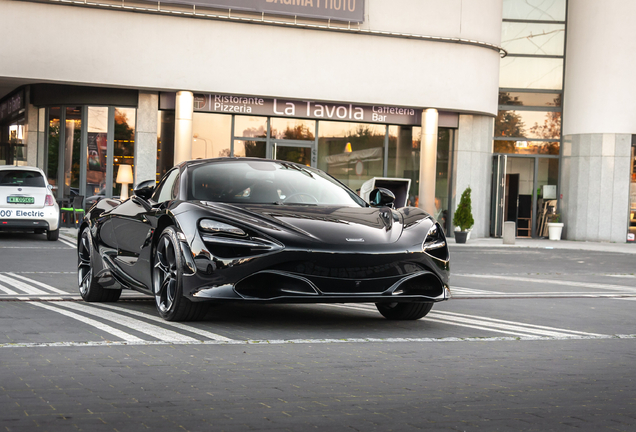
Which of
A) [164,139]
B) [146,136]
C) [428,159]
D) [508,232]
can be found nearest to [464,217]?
[508,232]

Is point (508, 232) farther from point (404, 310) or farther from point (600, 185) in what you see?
point (404, 310)

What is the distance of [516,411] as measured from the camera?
4.09 metres

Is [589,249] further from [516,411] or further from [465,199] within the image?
[516,411]

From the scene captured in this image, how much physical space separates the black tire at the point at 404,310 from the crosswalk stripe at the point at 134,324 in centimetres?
207

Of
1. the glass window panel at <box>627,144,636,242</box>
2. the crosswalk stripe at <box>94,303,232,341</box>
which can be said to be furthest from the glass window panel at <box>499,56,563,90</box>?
the crosswalk stripe at <box>94,303,232,341</box>

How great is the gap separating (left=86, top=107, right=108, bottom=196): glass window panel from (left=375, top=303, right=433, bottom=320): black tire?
18941 millimetres

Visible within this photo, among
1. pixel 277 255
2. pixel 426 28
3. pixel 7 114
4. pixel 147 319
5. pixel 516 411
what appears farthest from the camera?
pixel 7 114

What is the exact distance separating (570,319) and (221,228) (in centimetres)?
359

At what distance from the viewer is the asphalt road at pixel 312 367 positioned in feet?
12.7

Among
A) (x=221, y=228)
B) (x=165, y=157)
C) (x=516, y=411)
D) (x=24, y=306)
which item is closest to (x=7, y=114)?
(x=165, y=157)

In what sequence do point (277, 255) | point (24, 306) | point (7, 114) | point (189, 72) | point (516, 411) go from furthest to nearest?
point (7, 114)
point (189, 72)
point (24, 306)
point (277, 255)
point (516, 411)

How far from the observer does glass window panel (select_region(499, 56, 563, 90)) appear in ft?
98.5

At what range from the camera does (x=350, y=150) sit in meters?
27.0

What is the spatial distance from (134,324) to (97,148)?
19364 mm
